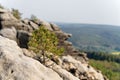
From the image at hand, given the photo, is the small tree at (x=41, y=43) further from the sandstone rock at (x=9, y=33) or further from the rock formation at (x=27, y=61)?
the sandstone rock at (x=9, y=33)

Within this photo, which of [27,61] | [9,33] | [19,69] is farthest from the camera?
[9,33]

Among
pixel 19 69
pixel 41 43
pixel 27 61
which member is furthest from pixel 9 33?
pixel 19 69

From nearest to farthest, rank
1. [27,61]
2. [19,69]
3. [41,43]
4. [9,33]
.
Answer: [19,69] < [27,61] < [41,43] < [9,33]

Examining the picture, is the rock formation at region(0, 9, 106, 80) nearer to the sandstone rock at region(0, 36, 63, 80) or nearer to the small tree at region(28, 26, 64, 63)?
the sandstone rock at region(0, 36, 63, 80)

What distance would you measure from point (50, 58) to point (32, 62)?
30.0m

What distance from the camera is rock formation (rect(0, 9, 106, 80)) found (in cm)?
3944

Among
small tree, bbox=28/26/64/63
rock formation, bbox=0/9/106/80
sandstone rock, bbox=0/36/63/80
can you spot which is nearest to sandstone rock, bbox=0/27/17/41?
rock formation, bbox=0/9/106/80

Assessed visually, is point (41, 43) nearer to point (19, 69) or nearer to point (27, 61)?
point (27, 61)

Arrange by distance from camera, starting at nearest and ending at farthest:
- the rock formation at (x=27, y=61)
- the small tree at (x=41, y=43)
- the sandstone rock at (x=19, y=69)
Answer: the sandstone rock at (x=19, y=69) → the rock formation at (x=27, y=61) → the small tree at (x=41, y=43)

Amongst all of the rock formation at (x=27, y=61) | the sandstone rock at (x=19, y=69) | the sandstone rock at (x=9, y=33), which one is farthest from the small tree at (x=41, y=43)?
the sandstone rock at (x=19, y=69)

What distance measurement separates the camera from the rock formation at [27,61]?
3944 centimetres

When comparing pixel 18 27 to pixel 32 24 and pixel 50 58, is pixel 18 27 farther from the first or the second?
pixel 50 58

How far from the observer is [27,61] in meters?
42.3

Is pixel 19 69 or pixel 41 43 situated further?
pixel 41 43
